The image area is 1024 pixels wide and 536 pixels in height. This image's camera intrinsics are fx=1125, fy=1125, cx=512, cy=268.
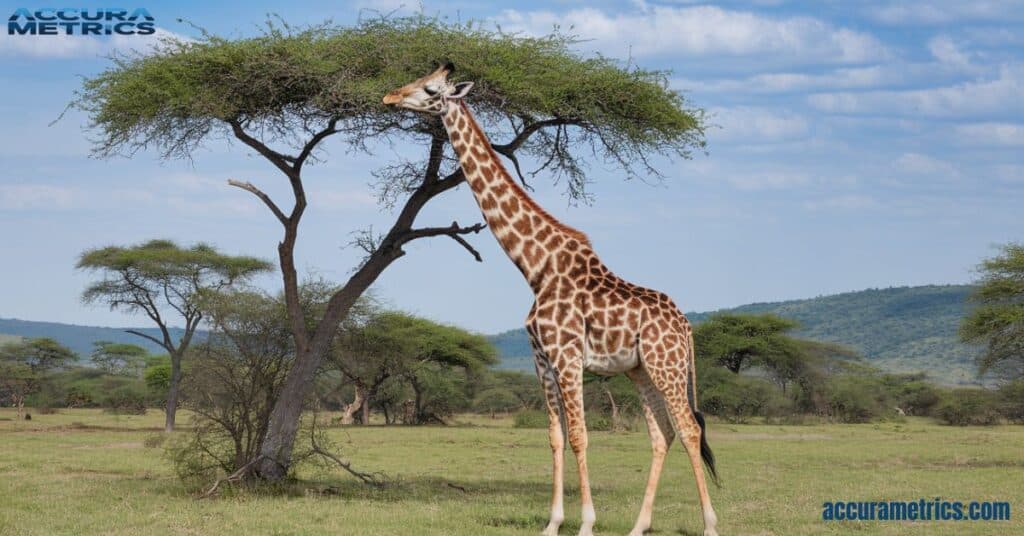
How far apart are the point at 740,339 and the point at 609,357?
32987mm

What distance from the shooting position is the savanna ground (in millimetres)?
10641

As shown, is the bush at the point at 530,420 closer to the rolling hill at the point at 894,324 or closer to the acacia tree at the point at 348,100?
the acacia tree at the point at 348,100

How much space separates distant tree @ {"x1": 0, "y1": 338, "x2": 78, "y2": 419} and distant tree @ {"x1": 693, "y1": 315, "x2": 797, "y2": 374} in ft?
85.1

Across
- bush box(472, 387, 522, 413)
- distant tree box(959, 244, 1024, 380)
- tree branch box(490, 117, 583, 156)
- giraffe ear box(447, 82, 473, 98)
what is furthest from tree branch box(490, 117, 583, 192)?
bush box(472, 387, 522, 413)

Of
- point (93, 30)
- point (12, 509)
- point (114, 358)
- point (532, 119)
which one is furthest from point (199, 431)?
point (114, 358)

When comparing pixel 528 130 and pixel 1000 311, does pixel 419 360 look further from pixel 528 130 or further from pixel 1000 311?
pixel 528 130

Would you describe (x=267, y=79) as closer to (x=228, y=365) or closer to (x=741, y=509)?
(x=228, y=365)

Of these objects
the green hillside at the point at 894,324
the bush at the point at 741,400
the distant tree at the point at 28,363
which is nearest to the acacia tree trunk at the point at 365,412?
the bush at the point at 741,400

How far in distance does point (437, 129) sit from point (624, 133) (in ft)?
7.79

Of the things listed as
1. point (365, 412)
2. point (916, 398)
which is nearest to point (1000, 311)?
point (365, 412)

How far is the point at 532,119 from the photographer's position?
14.0 meters

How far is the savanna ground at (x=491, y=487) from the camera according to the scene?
34.9 feet

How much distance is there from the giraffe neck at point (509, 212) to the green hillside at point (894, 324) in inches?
3628

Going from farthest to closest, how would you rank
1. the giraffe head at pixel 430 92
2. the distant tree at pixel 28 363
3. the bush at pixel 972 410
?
the distant tree at pixel 28 363 → the bush at pixel 972 410 → the giraffe head at pixel 430 92
